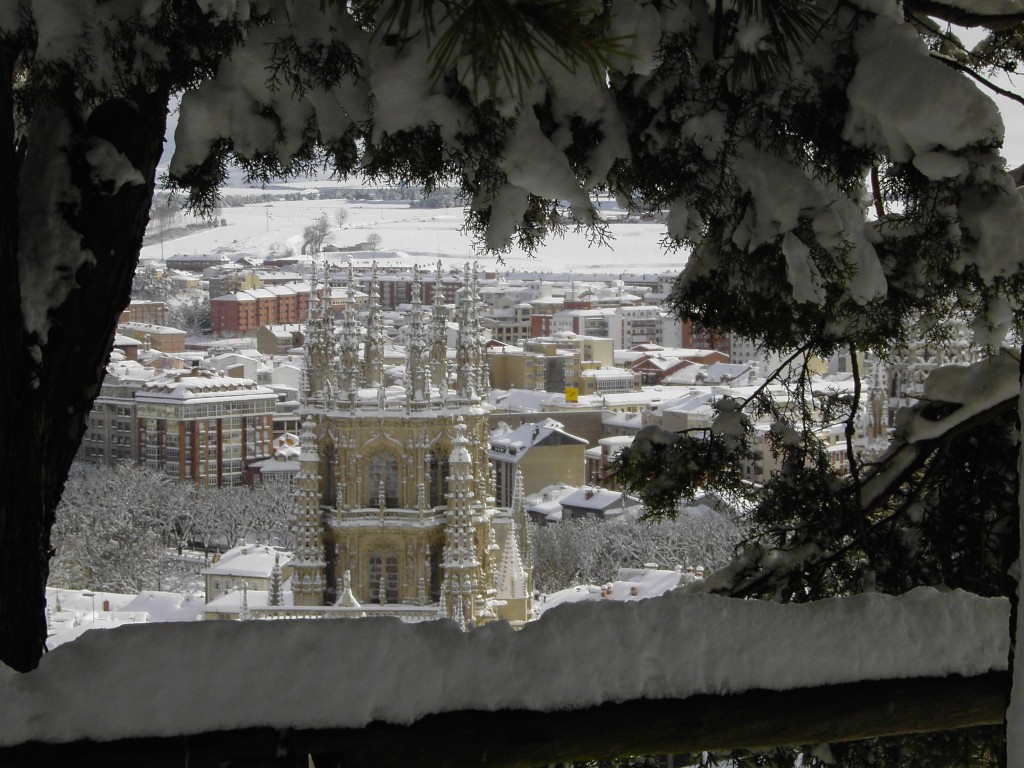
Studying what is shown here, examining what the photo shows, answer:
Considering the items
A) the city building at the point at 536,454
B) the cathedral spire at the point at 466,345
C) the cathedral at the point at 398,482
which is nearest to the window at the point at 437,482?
the cathedral at the point at 398,482

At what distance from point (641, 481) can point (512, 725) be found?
145 cm

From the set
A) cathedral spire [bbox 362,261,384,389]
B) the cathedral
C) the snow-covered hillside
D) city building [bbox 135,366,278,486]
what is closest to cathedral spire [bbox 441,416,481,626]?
Result: the cathedral

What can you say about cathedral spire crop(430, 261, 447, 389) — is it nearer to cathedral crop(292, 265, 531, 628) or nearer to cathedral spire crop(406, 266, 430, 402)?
cathedral crop(292, 265, 531, 628)

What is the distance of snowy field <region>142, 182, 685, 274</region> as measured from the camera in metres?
31.1

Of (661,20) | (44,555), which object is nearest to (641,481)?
(661,20)

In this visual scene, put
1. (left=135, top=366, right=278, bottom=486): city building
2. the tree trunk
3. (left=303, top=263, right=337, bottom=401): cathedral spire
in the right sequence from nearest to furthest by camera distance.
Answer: the tree trunk → (left=303, top=263, right=337, bottom=401): cathedral spire → (left=135, top=366, right=278, bottom=486): city building

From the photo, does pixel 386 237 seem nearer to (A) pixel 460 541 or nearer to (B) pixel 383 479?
Answer: (B) pixel 383 479

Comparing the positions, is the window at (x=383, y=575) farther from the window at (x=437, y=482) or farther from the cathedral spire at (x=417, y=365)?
the cathedral spire at (x=417, y=365)

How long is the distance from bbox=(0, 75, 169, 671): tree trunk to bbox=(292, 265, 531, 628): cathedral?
34.6 ft

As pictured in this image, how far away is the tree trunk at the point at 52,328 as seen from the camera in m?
1.49

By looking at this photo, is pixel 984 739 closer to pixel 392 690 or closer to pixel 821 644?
pixel 821 644

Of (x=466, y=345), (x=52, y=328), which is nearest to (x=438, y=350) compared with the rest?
(x=466, y=345)

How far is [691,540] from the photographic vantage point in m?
17.8

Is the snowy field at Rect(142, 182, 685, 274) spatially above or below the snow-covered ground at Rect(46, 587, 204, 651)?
above
